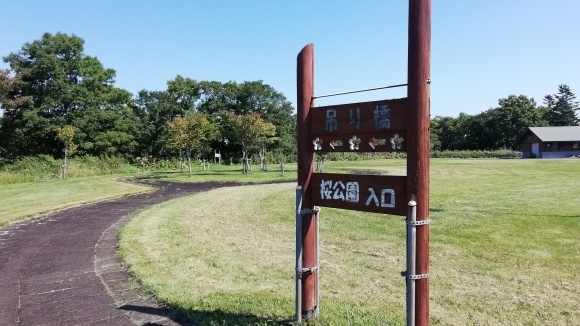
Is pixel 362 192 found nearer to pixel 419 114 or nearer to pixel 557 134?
pixel 419 114

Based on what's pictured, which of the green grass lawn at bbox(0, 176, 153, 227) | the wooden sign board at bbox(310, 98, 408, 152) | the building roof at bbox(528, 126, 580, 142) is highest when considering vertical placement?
the building roof at bbox(528, 126, 580, 142)

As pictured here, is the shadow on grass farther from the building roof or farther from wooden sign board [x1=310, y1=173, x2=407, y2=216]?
the building roof

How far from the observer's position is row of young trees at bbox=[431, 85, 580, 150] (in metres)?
59.8

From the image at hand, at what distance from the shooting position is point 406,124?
2963mm

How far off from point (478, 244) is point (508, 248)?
449mm

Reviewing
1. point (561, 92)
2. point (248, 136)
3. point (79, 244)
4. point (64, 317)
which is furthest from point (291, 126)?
point (561, 92)

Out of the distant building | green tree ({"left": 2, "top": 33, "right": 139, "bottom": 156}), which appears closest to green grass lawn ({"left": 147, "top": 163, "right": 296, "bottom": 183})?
green tree ({"left": 2, "top": 33, "right": 139, "bottom": 156})

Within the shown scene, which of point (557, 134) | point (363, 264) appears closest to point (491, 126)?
point (557, 134)

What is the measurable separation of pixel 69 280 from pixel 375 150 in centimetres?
422

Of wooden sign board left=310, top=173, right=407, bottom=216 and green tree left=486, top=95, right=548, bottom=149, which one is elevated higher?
green tree left=486, top=95, right=548, bottom=149

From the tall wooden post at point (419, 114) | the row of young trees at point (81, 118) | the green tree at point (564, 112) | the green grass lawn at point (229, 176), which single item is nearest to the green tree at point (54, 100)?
the row of young trees at point (81, 118)

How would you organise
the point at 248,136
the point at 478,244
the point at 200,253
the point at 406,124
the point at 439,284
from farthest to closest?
the point at 248,136
the point at 478,244
the point at 200,253
the point at 439,284
the point at 406,124

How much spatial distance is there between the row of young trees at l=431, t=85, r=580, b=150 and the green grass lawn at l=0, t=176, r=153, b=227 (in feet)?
170

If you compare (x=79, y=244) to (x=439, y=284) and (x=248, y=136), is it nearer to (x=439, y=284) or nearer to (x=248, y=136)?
(x=439, y=284)
